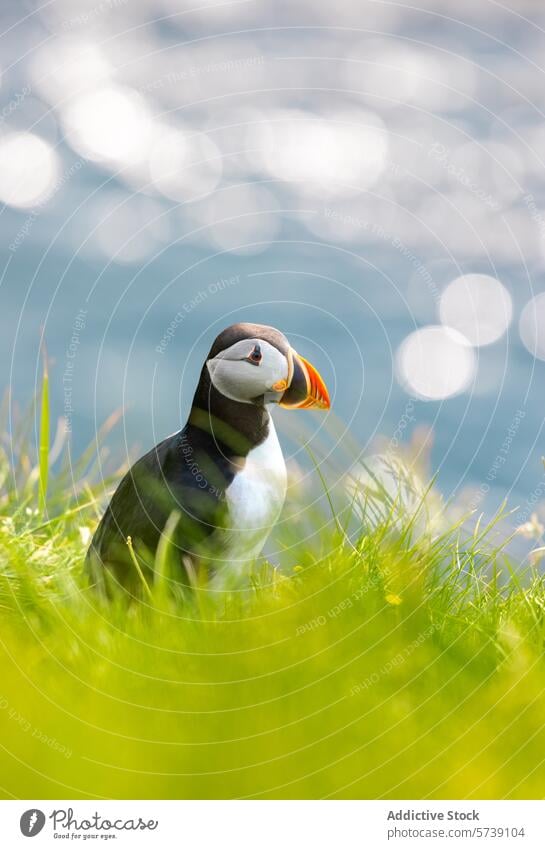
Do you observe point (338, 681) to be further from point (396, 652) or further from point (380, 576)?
point (380, 576)

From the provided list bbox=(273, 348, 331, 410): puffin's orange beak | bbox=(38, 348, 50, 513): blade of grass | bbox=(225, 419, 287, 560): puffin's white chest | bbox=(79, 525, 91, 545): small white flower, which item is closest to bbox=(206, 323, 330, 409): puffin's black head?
bbox=(273, 348, 331, 410): puffin's orange beak

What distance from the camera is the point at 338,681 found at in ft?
8.83

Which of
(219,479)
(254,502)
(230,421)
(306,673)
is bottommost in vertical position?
(306,673)

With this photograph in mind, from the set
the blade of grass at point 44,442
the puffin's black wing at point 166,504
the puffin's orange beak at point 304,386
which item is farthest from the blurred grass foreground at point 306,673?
the blade of grass at point 44,442

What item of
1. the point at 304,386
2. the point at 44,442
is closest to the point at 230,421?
the point at 304,386

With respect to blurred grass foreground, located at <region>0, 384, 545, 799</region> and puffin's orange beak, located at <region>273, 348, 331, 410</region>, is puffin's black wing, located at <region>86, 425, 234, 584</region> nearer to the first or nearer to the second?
blurred grass foreground, located at <region>0, 384, 545, 799</region>

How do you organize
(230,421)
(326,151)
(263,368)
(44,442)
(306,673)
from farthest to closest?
(326,151) → (44,442) → (230,421) → (263,368) → (306,673)

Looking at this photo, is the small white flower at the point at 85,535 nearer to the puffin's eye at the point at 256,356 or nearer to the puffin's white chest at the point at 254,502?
the puffin's white chest at the point at 254,502

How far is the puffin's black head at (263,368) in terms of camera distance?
3949 mm

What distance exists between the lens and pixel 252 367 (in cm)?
396

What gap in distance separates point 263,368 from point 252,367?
5cm

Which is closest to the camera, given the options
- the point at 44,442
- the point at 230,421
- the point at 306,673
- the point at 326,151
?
the point at 306,673

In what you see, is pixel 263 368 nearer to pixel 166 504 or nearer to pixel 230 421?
pixel 230 421

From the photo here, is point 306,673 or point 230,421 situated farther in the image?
point 230,421
